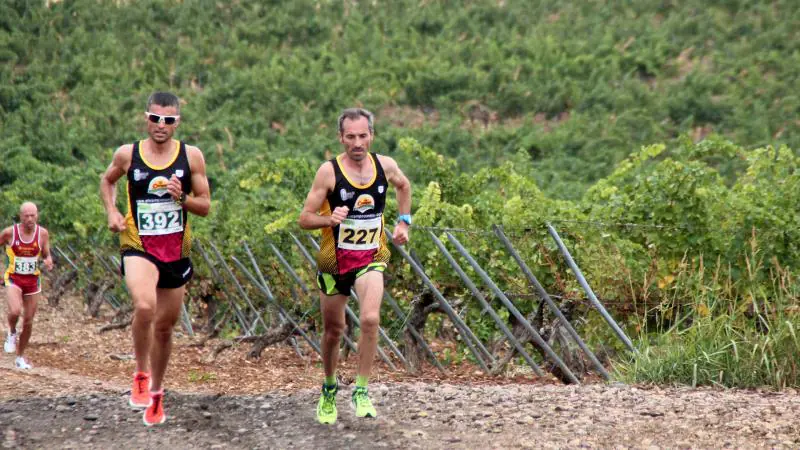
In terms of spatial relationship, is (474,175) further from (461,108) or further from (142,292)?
(461,108)

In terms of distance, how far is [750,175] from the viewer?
13.4m

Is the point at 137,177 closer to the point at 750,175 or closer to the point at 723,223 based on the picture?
the point at 723,223

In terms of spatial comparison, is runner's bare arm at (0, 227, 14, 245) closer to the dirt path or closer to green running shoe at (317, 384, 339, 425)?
the dirt path

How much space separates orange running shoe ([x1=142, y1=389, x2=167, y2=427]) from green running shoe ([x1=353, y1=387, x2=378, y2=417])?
1163 millimetres

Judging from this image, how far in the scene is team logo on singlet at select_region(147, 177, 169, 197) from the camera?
711 centimetres

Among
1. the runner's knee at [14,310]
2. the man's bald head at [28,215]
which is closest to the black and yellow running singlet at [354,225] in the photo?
the man's bald head at [28,215]

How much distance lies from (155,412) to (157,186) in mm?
1353

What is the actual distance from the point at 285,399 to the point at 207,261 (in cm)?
1246

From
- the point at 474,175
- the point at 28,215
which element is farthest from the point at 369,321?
the point at 474,175

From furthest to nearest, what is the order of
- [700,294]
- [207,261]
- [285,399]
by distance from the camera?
[207,261] < [700,294] < [285,399]

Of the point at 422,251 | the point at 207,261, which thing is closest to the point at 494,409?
A: the point at 422,251

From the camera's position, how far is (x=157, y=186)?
280 inches

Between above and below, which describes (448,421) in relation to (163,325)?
below

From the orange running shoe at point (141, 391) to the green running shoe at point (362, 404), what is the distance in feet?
4.18
